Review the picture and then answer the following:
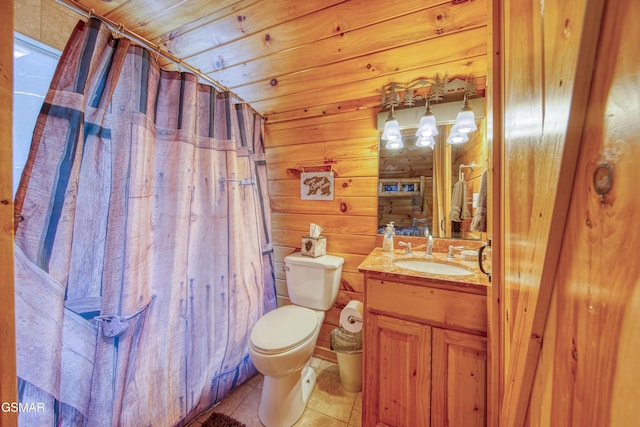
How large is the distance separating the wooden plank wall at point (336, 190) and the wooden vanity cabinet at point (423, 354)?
0.55m

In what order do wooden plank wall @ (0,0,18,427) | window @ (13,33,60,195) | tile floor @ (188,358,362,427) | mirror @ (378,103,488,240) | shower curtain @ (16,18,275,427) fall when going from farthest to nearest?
mirror @ (378,103,488,240) → tile floor @ (188,358,362,427) → window @ (13,33,60,195) → shower curtain @ (16,18,275,427) → wooden plank wall @ (0,0,18,427)

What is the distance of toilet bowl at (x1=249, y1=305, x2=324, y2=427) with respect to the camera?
1099mm

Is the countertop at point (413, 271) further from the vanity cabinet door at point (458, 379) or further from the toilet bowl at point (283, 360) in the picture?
the toilet bowl at point (283, 360)

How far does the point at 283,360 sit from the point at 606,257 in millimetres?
1201

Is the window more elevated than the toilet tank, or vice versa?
the window

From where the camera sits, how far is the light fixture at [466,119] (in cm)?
126

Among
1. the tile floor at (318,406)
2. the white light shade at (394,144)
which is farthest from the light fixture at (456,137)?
the tile floor at (318,406)

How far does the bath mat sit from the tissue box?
1017mm

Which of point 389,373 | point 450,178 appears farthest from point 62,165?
point 450,178

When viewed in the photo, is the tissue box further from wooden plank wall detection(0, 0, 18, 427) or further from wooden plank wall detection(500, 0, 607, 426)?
wooden plank wall detection(0, 0, 18, 427)

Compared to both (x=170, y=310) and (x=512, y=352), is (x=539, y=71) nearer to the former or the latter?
(x=512, y=352)

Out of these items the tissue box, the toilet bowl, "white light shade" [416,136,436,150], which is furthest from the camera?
the tissue box

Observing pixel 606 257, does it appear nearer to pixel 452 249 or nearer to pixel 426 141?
pixel 452 249

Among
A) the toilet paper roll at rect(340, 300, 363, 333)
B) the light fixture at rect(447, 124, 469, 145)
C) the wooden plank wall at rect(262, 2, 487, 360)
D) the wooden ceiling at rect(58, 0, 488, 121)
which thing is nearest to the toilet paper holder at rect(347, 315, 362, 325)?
the toilet paper roll at rect(340, 300, 363, 333)
